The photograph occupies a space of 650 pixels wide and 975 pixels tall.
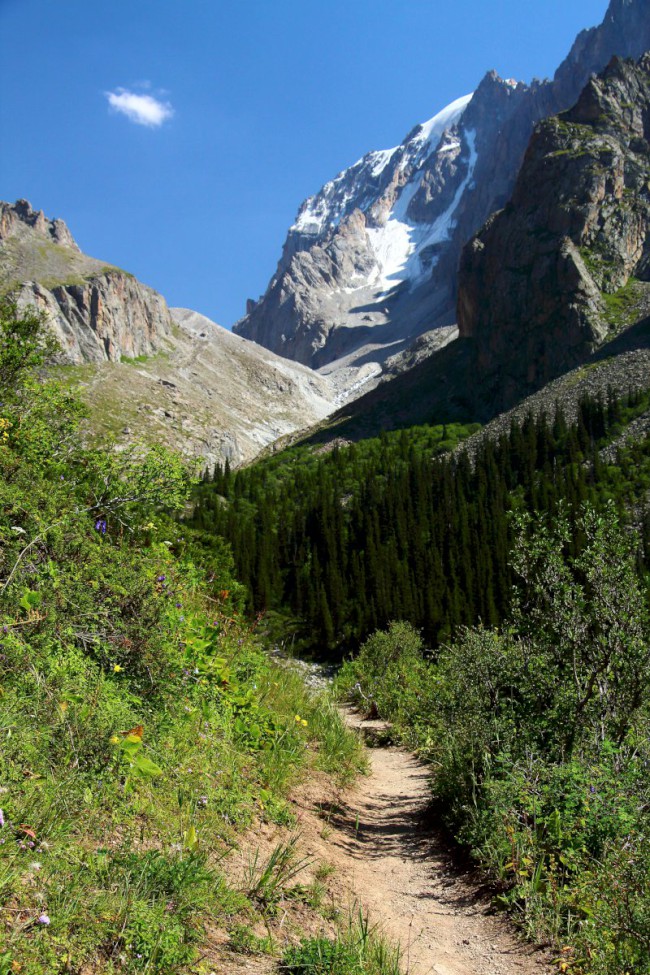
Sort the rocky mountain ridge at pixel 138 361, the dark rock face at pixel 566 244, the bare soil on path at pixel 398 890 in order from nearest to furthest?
the bare soil on path at pixel 398 890 < the dark rock face at pixel 566 244 < the rocky mountain ridge at pixel 138 361

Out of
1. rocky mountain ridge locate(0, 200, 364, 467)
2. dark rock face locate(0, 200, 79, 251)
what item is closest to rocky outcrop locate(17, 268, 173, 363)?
rocky mountain ridge locate(0, 200, 364, 467)

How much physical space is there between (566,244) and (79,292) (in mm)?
101801

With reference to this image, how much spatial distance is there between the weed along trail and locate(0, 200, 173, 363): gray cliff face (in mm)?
130977

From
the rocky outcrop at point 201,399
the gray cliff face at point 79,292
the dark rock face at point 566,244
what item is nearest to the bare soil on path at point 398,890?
the rocky outcrop at point 201,399

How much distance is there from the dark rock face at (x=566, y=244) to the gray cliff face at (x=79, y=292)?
267 feet

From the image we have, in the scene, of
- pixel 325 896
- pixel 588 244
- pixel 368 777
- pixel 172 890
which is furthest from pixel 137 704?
pixel 588 244

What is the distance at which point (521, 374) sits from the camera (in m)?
106

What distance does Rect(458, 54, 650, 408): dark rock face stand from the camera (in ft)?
325

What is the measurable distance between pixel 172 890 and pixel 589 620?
488 centimetres

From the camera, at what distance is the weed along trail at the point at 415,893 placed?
13.2 feet

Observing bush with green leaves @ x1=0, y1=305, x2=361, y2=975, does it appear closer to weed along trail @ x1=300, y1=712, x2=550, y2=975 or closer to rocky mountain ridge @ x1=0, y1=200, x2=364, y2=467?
weed along trail @ x1=300, y1=712, x2=550, y2=975

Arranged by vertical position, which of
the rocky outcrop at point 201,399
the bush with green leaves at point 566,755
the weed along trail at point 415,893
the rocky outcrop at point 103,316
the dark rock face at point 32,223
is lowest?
the weed along trail at point 415,893

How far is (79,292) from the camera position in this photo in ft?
454

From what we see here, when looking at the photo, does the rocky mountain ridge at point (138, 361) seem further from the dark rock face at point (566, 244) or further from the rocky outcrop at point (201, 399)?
the dark rock face at point (566, 244)
